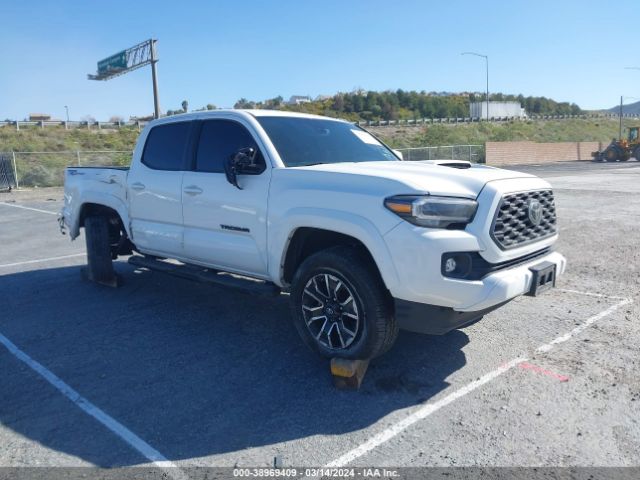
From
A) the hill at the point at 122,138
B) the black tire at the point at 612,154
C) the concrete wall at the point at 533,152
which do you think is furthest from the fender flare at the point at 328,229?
the black tire at the point at 612,154

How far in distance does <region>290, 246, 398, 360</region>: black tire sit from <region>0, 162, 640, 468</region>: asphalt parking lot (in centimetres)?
30

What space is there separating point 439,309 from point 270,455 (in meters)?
1.44

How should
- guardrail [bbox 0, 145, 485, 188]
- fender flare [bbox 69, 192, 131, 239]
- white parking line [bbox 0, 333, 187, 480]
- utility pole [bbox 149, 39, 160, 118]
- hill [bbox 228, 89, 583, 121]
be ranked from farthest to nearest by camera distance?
hill [bbox 228, 89, 583, 121] < utility pole [bbox 149, 39, 160, 118] < guardrail [bbox 0, 145, 485, 188] < fender flare [bbox 69, 192, 131, 239] < white parking line [bbox 0, 333, 187, 480]

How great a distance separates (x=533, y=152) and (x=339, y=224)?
2008 inches

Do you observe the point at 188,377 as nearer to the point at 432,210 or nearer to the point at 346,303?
the point at 346,303

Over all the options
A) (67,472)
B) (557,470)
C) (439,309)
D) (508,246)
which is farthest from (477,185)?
(67,472)

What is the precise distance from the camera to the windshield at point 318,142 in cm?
487

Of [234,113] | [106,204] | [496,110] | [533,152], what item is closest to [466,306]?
[234,113]

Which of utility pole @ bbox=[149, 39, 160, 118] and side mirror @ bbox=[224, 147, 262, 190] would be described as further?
utility pole @ bbox=[149, 39, 160, 118]

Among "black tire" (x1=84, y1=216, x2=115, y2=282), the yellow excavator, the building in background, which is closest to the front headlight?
"black tire" (x1=84, y1=216, x2=115, y2=282)

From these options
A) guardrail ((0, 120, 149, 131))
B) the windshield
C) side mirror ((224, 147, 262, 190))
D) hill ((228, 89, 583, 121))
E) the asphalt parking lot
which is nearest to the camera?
the asphalt parking lot

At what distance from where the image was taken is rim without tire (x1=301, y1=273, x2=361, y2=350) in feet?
13.4

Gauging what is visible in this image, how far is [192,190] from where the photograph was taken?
523 cm

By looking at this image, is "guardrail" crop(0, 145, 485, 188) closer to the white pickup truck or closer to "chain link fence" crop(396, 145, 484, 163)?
the white pickup truck
